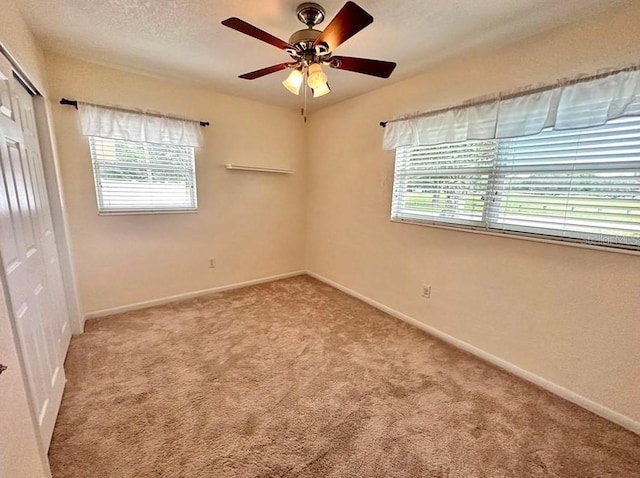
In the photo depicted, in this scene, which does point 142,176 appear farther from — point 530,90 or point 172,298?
point 530,90

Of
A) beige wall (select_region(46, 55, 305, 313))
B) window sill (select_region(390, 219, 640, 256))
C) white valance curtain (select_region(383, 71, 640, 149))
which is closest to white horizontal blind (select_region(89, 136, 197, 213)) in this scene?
beige wall (select_region(46, 55, 305, 313))

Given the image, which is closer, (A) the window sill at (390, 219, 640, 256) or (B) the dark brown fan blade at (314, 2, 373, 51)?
(B) the dark brown fan blade at (314, 2, 373, 51)

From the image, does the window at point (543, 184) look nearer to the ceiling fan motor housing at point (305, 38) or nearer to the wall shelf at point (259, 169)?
the ceiling fan motor housing at point (305, 38)

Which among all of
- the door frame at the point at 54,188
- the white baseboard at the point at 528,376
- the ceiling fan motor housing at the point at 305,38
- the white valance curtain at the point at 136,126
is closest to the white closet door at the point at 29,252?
the door frame at the point at 54,188

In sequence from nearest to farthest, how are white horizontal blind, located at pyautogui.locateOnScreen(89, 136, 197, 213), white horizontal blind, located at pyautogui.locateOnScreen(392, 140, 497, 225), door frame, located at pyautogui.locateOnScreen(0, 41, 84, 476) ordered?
1. door frame, located at pyautogui.locateOnScreen(0, 41, 84, 476)
2. white horizontal blind, located at pyautogui.locateOnScreen(392, 140, 497, 225)
3. white horizontal blind, located at pyautogui.locateOnScreen(89, 136, 197, 213)

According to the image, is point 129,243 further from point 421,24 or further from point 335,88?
point 421,24

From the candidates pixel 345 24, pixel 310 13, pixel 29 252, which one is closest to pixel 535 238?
pixel 345 24

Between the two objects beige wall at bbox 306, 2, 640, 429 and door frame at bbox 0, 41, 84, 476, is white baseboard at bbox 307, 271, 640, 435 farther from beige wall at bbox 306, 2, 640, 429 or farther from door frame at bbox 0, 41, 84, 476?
door frame at bbox 0, 41, 84, 476

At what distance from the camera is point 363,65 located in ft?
5.56

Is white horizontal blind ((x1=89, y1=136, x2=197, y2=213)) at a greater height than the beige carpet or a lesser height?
greater

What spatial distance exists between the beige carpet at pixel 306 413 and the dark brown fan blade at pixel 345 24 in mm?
2088

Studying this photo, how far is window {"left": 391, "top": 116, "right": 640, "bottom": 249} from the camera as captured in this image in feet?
5.26

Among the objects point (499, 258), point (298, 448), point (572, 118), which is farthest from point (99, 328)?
point (572, 118)

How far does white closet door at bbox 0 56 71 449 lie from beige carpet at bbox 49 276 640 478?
0.27 m
